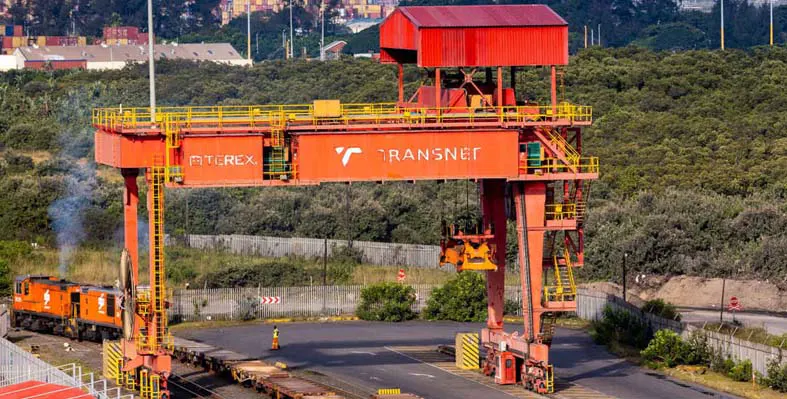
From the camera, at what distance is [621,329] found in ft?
226

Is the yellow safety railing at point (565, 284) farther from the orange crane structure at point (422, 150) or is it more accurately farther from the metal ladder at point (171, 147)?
the metal ladder at point (171, 147)

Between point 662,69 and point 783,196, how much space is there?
171ft

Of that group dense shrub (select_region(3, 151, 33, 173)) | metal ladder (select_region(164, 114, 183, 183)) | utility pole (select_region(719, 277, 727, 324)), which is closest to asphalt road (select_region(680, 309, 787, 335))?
utility pole (select_region(719, 277, 727, 324))

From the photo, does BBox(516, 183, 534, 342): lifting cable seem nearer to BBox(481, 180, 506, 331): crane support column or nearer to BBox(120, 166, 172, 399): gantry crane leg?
BBox(481, 180, 506, 331): crane support column

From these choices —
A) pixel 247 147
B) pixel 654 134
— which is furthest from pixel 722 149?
pixel 247 147

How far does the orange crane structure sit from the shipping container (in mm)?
34

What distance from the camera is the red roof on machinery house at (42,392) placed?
39.9m

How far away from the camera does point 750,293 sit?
268 ft

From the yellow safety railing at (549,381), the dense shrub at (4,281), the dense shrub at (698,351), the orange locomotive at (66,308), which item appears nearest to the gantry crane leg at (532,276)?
the yellow safety railing at (549,381)

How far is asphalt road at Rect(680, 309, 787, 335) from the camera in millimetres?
71500

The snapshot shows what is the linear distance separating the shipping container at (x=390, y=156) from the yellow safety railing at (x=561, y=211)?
11.1 feet

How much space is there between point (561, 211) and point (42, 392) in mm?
21347

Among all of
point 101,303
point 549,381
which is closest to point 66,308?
point 101,303

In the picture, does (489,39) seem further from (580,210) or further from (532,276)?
(532,276)
